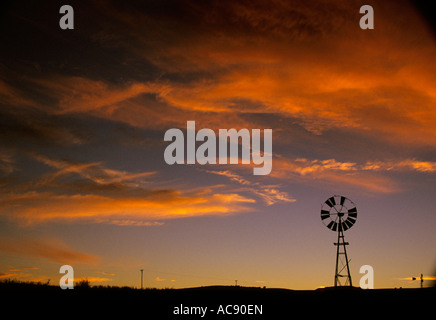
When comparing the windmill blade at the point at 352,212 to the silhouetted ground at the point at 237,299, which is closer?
the silhouetted ground at the point at 237,299

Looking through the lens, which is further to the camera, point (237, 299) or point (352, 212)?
point (352, 212)

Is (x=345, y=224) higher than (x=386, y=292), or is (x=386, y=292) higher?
(x=345, y=224)

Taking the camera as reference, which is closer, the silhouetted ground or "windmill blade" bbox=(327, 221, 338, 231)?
the silhouetted ground

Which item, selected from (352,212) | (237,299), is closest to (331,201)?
(352,212)

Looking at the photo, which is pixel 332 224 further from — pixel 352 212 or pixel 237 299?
pixel 237 299

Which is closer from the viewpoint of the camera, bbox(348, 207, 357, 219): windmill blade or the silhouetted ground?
the silhouetted ground

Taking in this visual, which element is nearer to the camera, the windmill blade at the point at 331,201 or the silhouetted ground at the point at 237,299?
the silhouetted ground at the point at 237,299

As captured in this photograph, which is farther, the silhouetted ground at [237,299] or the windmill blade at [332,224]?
the windmill blade at [332,224]
